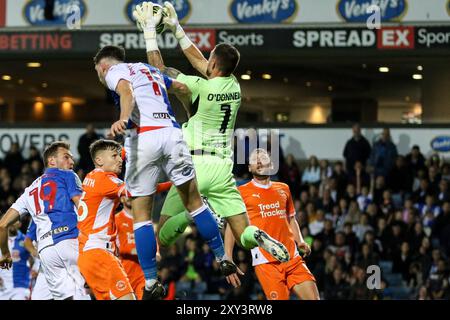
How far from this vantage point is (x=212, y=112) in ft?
37.9

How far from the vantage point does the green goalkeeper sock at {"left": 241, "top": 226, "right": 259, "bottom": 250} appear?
1097 centimetres

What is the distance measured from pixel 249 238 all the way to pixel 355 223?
12.3 m

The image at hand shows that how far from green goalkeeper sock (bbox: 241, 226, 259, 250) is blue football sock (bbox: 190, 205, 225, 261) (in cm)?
27

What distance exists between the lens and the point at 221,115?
11602 millimetres

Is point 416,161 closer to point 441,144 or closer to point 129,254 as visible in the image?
point 441,144

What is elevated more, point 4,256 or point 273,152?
point 273,152

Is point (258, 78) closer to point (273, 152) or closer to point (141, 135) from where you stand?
point (273, 152)

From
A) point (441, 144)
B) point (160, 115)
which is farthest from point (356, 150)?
point (160, 115)

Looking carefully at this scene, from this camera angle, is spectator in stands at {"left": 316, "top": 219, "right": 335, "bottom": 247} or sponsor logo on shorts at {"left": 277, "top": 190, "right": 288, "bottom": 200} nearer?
sponsor logo on shorts at {"left": 277, "top": 190, "right": 288, "bottom": 200}

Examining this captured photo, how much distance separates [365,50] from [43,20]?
8394 millimetres

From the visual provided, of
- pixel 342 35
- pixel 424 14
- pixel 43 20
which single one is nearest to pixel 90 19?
pixel 43 20

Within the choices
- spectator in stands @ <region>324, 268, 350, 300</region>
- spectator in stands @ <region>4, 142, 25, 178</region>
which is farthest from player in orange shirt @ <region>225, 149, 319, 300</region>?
spectator in stands @ <region>4, 142, 25, 178</region>

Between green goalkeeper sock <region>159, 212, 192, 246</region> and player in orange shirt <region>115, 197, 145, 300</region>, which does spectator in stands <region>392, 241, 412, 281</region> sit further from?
green goalkeeper sock <region>159, 212, 192, 246</region>

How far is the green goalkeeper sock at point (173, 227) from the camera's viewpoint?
11547mm
